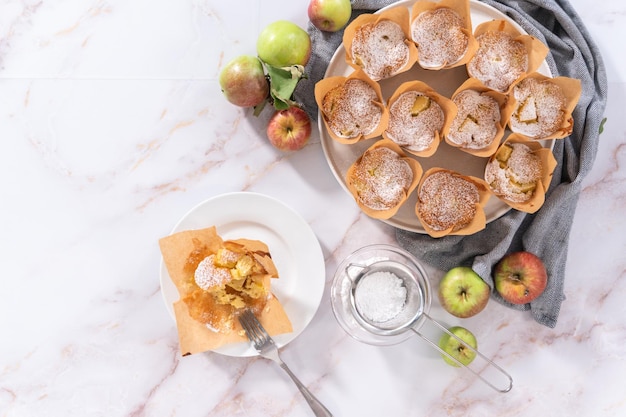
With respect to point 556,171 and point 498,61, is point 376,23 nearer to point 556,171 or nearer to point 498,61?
point 498,61

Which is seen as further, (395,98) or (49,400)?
(49,400)

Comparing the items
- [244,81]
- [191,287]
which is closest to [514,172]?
[244,81]

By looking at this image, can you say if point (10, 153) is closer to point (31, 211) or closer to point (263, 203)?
point (31, 211)

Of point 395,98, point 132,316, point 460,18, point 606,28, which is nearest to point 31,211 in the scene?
point 132,316

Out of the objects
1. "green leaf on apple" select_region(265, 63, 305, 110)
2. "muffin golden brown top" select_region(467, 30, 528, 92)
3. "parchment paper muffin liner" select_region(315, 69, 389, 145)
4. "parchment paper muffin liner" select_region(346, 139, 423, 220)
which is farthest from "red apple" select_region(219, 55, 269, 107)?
"muffin golden brown top" select_region(467, 30, 528, 92)

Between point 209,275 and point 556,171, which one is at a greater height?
point 556,171

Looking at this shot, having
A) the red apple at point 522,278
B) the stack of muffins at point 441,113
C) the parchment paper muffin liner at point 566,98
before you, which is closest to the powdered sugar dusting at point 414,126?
the stack of muffins at point 441,113
